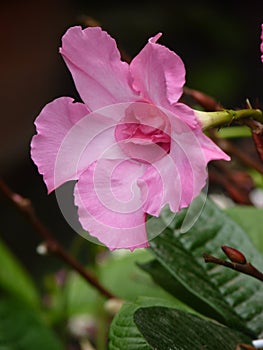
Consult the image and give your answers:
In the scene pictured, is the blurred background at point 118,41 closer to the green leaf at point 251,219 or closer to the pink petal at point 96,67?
the green leaf at point 251,219

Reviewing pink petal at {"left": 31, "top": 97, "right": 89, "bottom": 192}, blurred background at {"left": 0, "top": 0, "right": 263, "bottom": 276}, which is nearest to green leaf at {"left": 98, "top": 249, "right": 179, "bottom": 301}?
pink petal at {"left": 31, "top": 97, "right": 89, "bottom": 192}

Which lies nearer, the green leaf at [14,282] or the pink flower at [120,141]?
the pink flower at [120,141]

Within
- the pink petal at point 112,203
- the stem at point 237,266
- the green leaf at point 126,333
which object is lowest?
the green leaf at point 126,333

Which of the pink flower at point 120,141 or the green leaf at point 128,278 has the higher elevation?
the pink flower at point 120,141

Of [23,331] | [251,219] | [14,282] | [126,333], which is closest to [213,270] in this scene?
[126,333]

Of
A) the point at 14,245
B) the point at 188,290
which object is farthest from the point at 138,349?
the point at 14,245

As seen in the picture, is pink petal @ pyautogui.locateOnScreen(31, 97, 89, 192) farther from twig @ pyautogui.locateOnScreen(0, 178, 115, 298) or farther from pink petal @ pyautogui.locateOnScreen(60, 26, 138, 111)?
twig @ pyautogui.locateOnScreen(0, 178, 115, 298)

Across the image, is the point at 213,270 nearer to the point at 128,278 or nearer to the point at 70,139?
the point at 70,139

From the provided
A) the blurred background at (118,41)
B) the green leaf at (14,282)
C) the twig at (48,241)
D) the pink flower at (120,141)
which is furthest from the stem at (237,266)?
the blurred background at (118,41)
